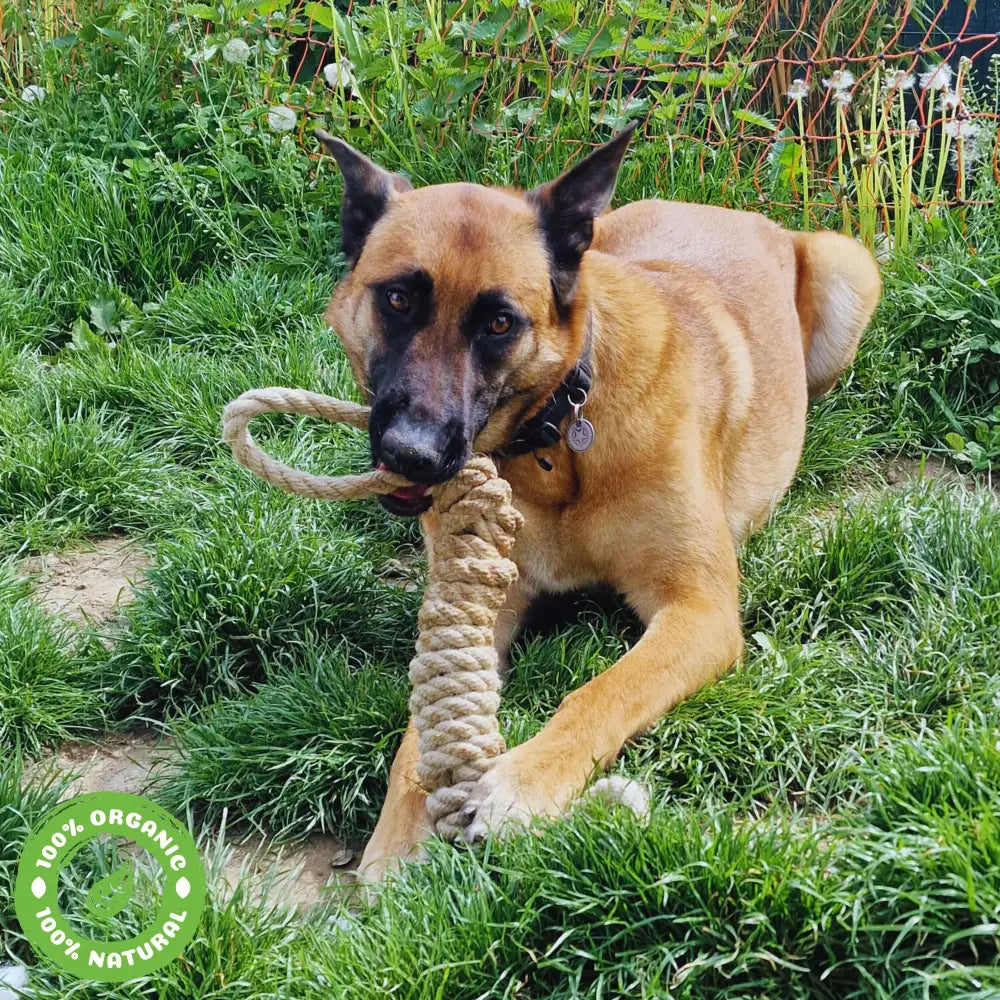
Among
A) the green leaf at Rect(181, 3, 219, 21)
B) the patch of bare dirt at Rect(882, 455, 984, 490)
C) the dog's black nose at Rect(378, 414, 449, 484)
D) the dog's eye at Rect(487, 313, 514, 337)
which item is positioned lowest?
the patch of bare dirt at Rect(882, 455, 984, 490)

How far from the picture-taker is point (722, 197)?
5.02 meters

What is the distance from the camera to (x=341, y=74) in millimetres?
5031

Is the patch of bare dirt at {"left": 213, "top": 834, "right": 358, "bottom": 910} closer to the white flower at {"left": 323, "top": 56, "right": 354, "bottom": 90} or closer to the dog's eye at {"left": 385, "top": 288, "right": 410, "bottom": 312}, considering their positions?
the dog's eye at {"left": 385, "top": 288, "right": 410, "bottom": 312}

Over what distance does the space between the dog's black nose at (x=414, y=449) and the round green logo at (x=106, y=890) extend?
2.96 ft

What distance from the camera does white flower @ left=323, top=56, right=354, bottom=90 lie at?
503 cm

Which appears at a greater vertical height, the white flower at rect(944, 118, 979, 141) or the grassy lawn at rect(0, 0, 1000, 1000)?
the white flower at rect(944, 118, 979, 141)

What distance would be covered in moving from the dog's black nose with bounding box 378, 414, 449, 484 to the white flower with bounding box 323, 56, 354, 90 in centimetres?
303

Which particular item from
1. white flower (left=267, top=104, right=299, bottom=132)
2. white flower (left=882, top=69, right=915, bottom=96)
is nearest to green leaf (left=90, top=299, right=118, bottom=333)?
white flower (left=267, top=104, right=299, bottom=132)

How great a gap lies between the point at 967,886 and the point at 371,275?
6.19 feet

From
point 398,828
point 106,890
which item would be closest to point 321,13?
point 398,828

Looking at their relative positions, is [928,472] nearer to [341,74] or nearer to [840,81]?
[840,81]

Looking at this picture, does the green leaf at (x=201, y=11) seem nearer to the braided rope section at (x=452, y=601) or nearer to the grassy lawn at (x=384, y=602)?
the grassy lawn at (x=384, y=602)

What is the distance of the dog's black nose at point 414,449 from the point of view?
8.20 ft

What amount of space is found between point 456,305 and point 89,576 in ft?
5.53
